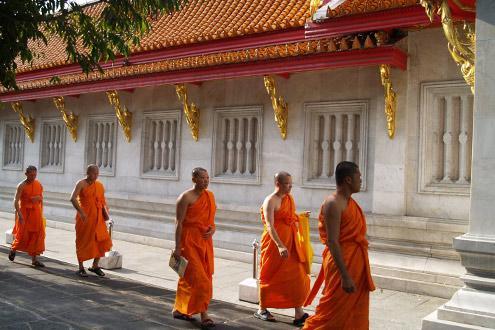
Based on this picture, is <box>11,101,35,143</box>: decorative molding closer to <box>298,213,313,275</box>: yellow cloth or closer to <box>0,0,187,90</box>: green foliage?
<box>0,0,187,90</box>: green foliage

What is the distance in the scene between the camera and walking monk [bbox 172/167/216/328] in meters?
6.32

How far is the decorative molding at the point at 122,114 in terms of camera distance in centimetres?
1337

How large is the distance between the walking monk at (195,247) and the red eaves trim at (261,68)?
340 cm

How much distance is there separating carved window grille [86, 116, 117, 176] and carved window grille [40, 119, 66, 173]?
125cm

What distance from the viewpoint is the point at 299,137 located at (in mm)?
10273

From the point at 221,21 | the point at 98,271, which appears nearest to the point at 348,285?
the point at 98,271

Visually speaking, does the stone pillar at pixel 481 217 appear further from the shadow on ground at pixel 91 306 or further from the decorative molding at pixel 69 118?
the decorative molding at pixel 69 118

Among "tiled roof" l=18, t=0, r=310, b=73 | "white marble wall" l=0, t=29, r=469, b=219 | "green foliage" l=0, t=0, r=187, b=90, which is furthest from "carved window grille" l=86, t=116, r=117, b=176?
"green foliage" l=0, t=0, r=187, b=90

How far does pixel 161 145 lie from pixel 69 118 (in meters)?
3.51

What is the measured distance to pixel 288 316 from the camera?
6.83 metres

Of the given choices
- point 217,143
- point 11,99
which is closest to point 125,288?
point 217,143

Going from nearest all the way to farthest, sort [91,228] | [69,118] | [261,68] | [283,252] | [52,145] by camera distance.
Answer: [283,252]
[91,228]
[261,68]
[69,118]
[52,145]

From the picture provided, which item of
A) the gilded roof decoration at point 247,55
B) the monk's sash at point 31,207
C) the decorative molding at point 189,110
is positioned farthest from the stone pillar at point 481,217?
the decorative molding at point 189,110

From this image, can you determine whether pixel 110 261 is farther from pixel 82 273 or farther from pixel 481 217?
pixel 481 217
